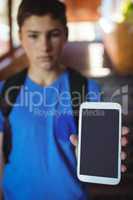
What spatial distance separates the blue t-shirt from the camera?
995mm

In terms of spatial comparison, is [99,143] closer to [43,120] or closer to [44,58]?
[43,120]

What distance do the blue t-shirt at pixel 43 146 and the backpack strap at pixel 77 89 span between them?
1 centimetres

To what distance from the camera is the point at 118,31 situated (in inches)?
39.0

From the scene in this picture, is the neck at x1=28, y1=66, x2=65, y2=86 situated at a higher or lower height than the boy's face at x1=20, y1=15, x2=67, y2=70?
lower

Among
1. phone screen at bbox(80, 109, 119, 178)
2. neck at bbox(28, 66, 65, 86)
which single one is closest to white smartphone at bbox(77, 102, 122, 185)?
phone screen at bbox(80, 109, 119, 178)

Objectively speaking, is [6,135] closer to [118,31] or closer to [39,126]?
[39,126]

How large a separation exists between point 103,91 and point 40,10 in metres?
0.28

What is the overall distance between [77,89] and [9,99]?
0.19 m

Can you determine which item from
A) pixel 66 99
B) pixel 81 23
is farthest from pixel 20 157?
pixel 81 23

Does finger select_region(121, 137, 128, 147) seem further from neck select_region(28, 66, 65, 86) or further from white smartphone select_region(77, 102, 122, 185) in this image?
neck select_region(28, 66, 65, 86)

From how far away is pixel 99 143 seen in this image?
0.98 metres

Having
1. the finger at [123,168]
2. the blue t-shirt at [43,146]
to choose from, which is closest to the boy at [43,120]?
the blue t-shirt at [43,146]

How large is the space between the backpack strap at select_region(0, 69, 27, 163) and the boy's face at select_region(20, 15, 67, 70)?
0.18ft

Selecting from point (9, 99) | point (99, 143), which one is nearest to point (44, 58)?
point (9, 99)
